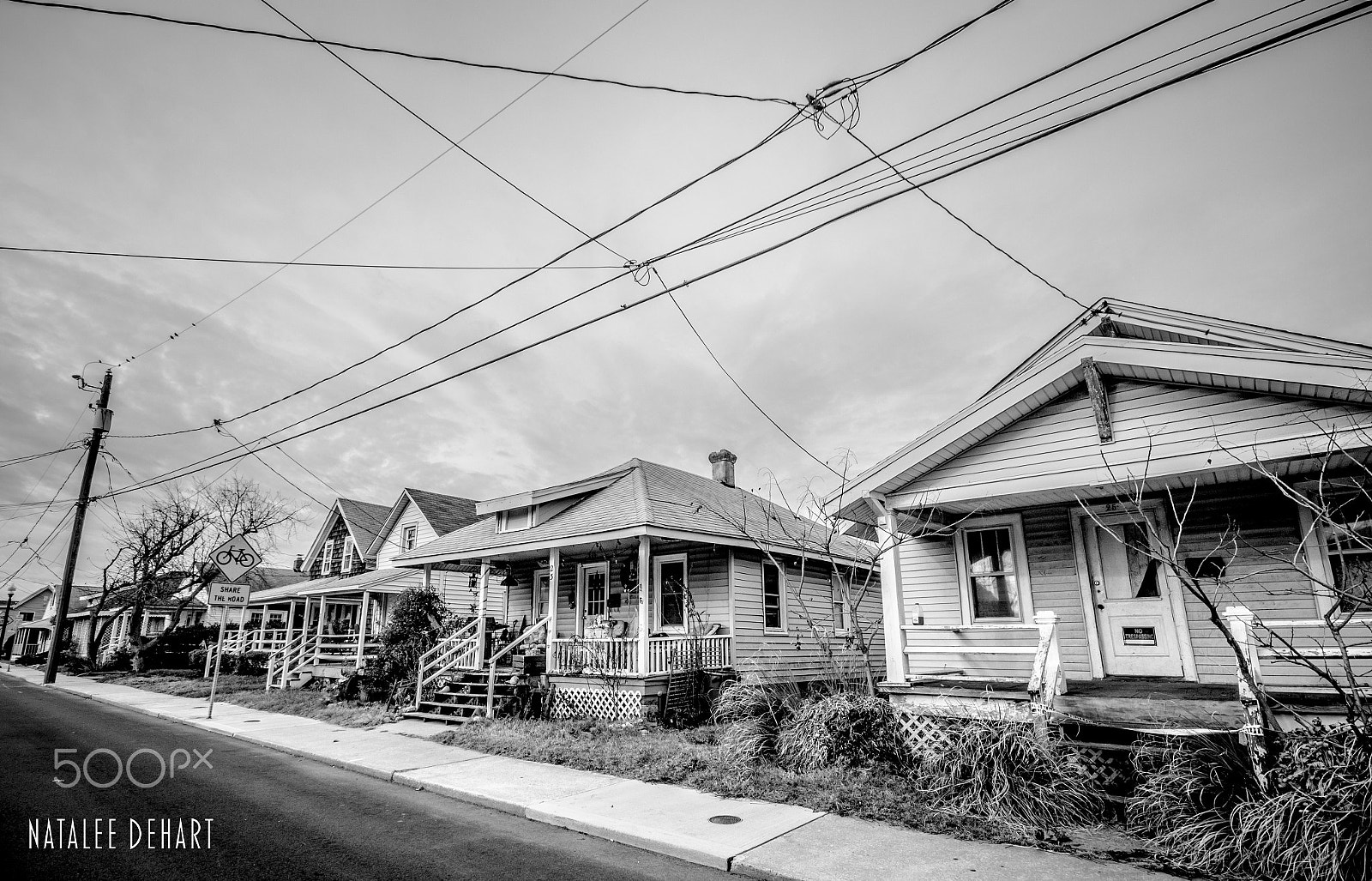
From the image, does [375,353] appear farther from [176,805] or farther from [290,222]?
[176,805]

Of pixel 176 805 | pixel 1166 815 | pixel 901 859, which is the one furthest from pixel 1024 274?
pixel 176 805

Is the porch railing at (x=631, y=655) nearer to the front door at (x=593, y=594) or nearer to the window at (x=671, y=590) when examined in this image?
the window at (x=671, y=590)

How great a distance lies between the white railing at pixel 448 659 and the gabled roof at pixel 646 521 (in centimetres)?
219

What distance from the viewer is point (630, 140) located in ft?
28.0

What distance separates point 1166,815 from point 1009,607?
4750mm

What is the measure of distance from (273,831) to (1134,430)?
33.5ft

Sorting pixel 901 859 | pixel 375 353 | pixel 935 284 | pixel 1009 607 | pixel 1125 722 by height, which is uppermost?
pixel 935 284

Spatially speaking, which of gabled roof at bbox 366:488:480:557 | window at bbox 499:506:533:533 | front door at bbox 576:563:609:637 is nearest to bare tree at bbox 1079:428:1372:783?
front door at bbox 576:563:609:637

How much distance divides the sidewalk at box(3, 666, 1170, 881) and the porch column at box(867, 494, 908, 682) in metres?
Result: 2.72

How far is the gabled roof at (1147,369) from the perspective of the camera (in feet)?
23.9

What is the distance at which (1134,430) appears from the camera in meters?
8.40

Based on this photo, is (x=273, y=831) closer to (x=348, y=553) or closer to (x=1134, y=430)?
(x=1134, y=430)

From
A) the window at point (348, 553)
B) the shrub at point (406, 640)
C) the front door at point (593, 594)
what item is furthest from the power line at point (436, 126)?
the window at point (348, 553)

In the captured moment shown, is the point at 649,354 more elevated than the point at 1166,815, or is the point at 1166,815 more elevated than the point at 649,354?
the point at 649,354
